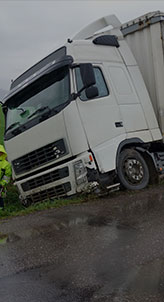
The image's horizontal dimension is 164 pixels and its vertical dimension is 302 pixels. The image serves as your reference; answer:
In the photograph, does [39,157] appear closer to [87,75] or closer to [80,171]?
[80,171]

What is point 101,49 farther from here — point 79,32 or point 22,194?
point 22,194

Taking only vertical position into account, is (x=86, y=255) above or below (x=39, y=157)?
below

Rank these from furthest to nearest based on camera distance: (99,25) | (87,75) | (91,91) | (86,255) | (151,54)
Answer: (99,25) → (151,54) → (91,91) → (87,75) → (86,255)

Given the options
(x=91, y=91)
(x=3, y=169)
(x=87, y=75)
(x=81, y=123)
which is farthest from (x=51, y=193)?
(x=87, y=75)

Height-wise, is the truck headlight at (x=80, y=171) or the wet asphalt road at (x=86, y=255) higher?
the truck headlight at (x=80, y=171)

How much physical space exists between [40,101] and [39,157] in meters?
0.98

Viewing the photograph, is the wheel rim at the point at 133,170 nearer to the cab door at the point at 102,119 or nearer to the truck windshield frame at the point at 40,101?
the cab door at the point at 102,119

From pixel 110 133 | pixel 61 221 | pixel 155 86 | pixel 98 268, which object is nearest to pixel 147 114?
pixel 155 86

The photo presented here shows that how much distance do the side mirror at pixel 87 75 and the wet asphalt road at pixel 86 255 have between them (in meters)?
Answer: 2.00

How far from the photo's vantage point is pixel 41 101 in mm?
6637

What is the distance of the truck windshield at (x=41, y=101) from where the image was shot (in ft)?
21.1

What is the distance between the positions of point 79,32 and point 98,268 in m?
6.32

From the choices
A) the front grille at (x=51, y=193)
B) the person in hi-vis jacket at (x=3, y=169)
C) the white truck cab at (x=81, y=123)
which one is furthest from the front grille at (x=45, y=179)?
the person in hi-vis jacket at (x=3, y=169)

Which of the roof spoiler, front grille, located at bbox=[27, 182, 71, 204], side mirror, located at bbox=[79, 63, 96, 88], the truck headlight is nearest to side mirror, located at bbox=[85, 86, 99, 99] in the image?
side mirror, located at bbox=[79, 63, 96, 88]
